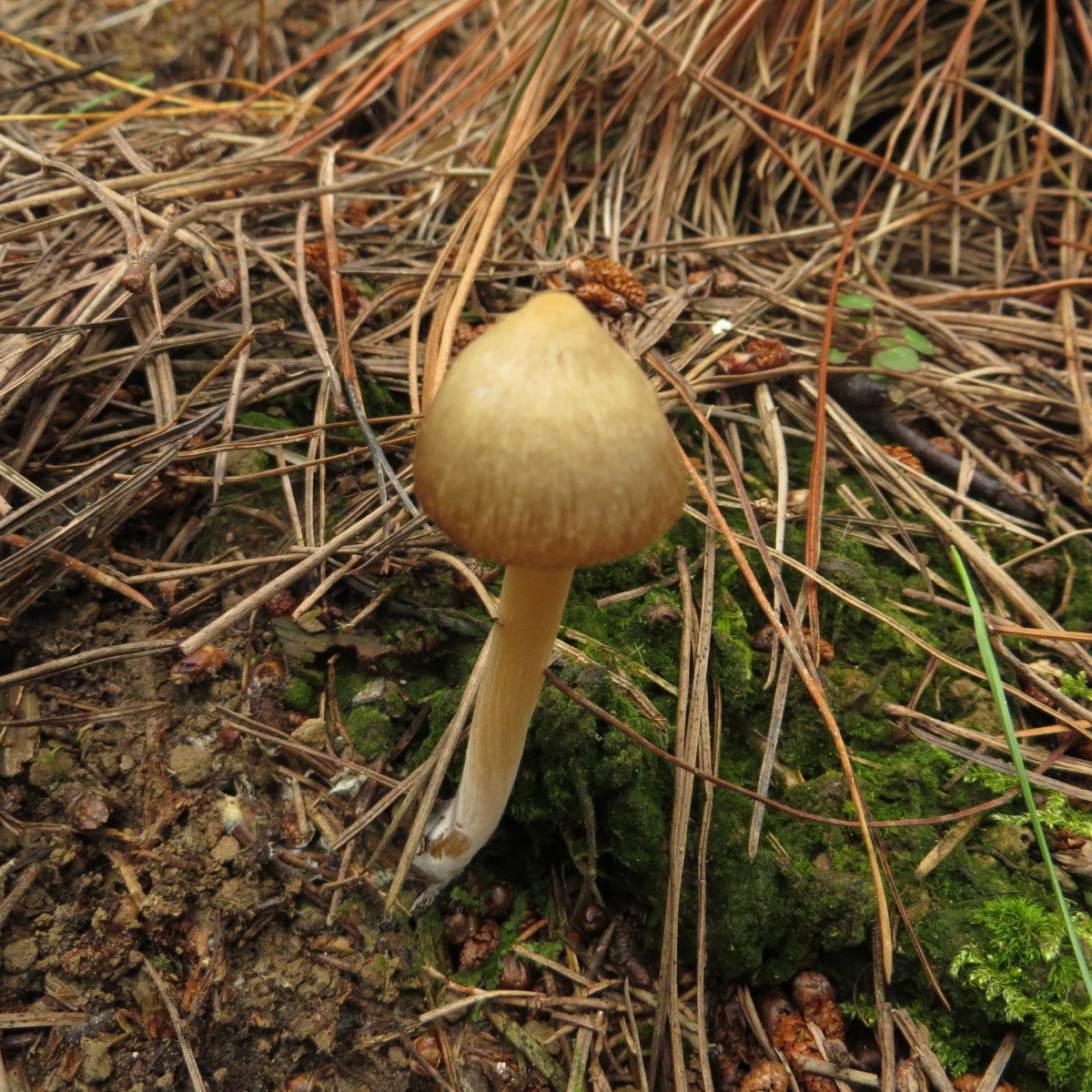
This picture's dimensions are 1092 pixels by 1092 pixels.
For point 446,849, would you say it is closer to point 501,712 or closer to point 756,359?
point 501,712

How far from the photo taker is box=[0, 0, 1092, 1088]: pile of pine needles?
274 cm

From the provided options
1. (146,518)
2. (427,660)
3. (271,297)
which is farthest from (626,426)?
(271,297)

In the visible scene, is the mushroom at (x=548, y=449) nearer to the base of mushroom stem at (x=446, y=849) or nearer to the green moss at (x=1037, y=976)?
the base of mushroom stem at (x=446, y=849)

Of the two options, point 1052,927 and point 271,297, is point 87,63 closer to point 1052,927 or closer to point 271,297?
point 271,297

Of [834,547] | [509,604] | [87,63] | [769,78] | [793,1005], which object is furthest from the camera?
[87,63]

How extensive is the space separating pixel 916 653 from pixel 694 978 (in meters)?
1.38

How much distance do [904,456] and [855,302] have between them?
733 millimetres

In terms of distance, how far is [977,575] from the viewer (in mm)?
3150

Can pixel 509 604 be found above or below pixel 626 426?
below

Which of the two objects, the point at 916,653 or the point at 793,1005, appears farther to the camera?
the point at 916,653

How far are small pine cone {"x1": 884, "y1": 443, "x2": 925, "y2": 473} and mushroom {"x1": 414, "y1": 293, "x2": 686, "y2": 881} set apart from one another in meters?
2.18

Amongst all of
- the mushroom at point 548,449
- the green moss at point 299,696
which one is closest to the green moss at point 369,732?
the green moss at point 299,696

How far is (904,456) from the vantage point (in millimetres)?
3447

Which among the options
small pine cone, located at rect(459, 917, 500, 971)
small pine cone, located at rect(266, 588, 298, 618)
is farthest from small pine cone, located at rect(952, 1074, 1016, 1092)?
small pine cone, located at rect(266, 588, 298, 618)
